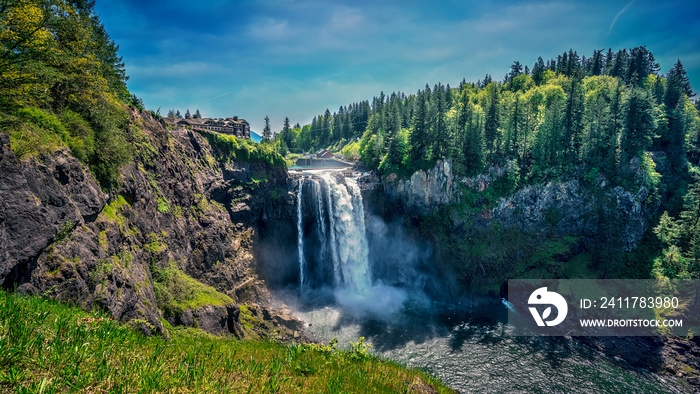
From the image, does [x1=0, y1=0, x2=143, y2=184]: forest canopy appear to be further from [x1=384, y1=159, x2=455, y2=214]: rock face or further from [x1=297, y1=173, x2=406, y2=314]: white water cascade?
[x1=384, y1=159, x2=455, y2=214]: rock face

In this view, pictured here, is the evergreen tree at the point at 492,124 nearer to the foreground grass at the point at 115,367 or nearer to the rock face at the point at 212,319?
the rock face at the point at 212,319

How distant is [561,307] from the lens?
36031 mm

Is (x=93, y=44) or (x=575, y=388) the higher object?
(x=93, y=44)

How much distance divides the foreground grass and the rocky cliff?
3.62 meters

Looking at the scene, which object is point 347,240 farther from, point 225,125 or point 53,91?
point 53,91

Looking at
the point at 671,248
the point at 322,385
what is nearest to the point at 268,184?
the point at 322,385

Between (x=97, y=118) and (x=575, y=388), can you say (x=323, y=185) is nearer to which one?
(x=97, y=118)

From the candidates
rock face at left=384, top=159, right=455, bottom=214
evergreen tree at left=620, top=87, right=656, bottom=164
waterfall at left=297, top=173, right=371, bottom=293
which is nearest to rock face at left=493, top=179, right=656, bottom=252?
evergreen tree at left=620, top=87, right=656, bottom=164

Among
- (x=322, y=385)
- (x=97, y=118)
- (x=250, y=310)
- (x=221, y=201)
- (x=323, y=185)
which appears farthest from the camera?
(x=323, y=185)

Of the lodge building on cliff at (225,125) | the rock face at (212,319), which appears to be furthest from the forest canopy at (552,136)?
the rock face at (212,319)

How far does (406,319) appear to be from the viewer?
34250 mm

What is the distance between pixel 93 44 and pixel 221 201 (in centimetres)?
1879

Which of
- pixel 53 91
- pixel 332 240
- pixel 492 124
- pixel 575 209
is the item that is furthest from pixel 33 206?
pixel 492 124

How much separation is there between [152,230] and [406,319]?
90.4ft
